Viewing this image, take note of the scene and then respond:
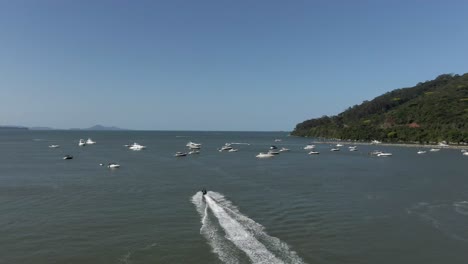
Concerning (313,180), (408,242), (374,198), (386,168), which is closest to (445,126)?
(386,168)

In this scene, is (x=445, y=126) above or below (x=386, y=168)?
above

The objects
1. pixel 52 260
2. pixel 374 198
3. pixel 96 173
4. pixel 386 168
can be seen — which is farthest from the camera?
pixel 386 168

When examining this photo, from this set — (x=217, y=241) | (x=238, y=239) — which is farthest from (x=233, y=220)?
(x=217, y=241)

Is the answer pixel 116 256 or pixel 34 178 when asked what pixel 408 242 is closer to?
pixel 116 256

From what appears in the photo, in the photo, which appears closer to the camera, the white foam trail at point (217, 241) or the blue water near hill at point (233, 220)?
the white foam trail at point (217, 241)

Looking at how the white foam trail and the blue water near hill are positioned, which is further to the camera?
the blue water near hill

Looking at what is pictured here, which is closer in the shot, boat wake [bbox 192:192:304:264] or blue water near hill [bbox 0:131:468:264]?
boat wake [bbox 192:192:304:264]

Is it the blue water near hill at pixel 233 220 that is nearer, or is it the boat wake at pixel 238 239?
the boat wake at pixel 238 239

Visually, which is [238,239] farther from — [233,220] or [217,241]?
[233,220]
